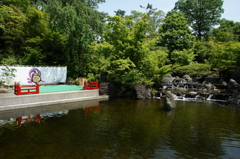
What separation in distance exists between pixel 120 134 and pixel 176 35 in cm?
2892

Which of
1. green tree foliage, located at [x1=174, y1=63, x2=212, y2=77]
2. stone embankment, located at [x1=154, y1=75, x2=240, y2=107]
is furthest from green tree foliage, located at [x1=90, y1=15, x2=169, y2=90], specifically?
green tree foliage, located at [x1=174, y1=63, x2=212, y2=77]

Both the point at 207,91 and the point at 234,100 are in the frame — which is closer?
the point at 234,100

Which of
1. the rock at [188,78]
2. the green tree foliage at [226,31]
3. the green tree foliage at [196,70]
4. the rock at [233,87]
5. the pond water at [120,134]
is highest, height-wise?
the green tree foliage at [226,31]

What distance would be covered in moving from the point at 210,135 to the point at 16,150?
7886 mm

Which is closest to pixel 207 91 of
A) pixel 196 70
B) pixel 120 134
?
pixel 196 70

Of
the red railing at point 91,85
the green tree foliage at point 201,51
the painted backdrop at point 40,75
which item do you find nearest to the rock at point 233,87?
the red railing at point 91,85

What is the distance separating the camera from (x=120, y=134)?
25.5 feet

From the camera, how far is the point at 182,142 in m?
6.93

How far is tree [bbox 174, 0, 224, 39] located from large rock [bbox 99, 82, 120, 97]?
104 ft

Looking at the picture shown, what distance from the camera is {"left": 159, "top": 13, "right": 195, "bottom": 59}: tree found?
32.6 meters

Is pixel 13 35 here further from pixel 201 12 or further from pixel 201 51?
pixel 201 12

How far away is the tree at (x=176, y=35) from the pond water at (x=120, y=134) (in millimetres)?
23131

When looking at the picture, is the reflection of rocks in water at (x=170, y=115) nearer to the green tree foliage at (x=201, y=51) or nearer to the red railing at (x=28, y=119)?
the red railing at (x=28, y=119)

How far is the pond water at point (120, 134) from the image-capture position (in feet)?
20.2
